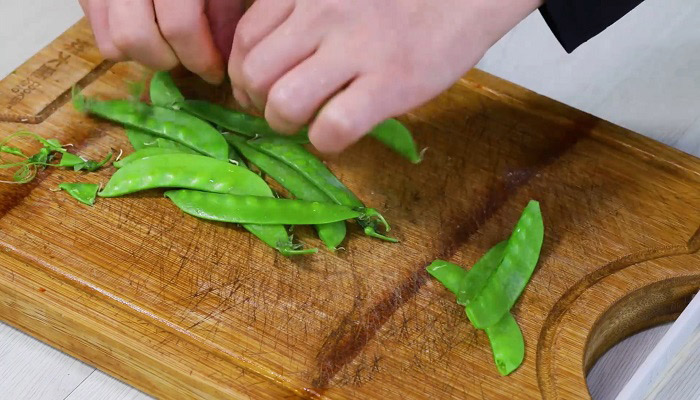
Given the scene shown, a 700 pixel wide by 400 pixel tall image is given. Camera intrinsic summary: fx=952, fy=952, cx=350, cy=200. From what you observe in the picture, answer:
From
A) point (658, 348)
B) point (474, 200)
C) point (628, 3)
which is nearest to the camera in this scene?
point (658, 348)

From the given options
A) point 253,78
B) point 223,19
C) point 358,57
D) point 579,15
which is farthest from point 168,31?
point 579,15

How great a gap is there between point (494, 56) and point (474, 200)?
3.02ft

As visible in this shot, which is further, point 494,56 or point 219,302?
point 494,56

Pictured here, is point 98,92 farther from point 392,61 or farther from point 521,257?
point 521,257

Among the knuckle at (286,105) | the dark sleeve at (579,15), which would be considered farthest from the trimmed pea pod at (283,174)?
the dark sleeve at (579,15)

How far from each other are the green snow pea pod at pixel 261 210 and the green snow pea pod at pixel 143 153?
0.52ft

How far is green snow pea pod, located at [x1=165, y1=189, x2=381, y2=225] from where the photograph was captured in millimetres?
2295

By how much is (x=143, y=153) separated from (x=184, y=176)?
0.15 meters

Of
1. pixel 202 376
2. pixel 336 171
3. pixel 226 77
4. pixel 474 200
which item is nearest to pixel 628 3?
pixel 474 200

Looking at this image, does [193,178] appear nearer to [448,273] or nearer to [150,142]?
[150,142]

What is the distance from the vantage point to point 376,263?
2289 millimetres

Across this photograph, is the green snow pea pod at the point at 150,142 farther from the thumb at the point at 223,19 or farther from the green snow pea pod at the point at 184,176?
the thumb at the point at 223,19

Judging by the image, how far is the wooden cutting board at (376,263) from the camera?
2.07 metres

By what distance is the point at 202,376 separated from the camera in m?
2.01
